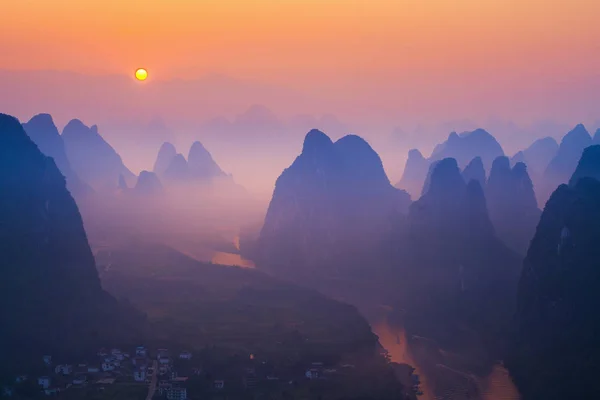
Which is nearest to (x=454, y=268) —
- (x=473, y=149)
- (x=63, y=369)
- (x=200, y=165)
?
(x=63, y=369)

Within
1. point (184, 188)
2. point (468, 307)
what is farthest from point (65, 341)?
point (184, 188)

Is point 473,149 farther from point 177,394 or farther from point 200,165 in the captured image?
point 177,394

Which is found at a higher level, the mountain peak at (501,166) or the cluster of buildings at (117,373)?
the mountain peak at (501,166)

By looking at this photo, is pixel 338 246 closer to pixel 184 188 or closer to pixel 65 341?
pixel 65 341

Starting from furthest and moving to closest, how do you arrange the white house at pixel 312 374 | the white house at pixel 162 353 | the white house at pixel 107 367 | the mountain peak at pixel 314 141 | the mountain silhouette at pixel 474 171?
the mountain silhouette at pixel 474 171 → the mountain peak at pixel 314 141 → the white house at pixel 162 353 → the white house at pixel 312 374 → the white house at pixel 107 367

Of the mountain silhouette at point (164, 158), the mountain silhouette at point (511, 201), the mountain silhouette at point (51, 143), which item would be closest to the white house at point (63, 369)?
the mountain silhouette at point (511, 201)

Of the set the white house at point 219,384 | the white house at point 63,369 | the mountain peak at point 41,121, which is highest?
the mountain peak at point 41,121

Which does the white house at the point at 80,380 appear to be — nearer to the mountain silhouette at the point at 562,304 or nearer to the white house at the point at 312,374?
the white house at the point at 312,374
